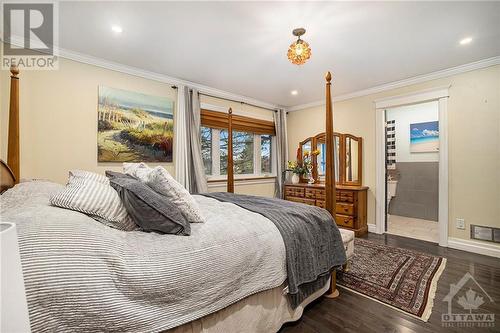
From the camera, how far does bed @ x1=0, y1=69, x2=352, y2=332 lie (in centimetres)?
76

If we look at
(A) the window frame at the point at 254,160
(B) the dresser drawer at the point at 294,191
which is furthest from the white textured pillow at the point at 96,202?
(B) the dresser drawer at the point at 294,191

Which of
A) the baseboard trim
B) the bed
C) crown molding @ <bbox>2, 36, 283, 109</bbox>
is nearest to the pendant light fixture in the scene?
the bed

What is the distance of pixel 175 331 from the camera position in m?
1.03

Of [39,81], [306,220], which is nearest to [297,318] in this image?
[306,220]

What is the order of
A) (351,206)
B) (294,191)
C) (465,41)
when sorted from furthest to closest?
(294,191) → (351,206) → (465,41)

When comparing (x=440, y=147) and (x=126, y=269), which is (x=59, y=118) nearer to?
(x=126, y=269)

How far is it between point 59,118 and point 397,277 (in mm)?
4086

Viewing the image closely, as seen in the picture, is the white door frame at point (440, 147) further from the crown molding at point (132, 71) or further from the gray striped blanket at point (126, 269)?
the gray striped blanket at point (126, 269)

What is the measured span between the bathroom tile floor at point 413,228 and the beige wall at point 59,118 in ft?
15.6

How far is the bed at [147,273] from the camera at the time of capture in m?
0.76

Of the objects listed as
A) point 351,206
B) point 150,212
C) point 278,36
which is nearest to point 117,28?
point 278,36

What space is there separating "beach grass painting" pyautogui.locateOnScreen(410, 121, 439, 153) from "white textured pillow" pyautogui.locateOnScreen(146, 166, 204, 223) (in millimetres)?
5491

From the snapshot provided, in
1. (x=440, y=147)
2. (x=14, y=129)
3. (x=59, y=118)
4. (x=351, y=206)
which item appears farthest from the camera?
(x=351, y=206)

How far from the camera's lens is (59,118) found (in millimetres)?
2547
